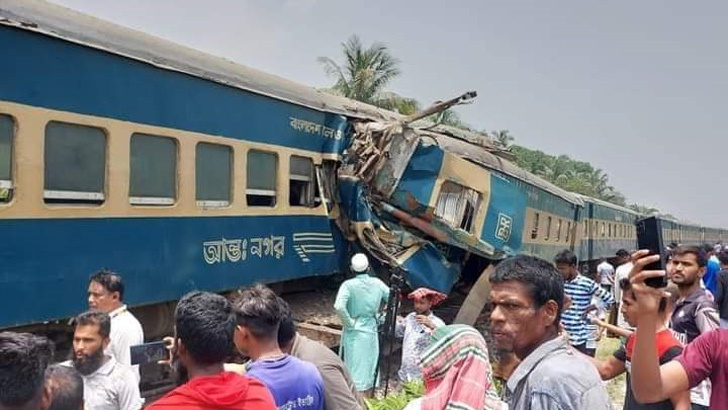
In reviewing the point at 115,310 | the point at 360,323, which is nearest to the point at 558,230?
the point at 360,323

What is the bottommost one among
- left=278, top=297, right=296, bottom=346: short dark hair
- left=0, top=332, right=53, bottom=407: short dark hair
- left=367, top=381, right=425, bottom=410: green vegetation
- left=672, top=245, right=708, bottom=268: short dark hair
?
left=367, top=381, right=425, bottom=410: green vegetation

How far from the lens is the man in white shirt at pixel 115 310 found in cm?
352

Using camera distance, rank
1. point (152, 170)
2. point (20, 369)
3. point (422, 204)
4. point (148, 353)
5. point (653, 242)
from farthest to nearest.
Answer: point (422, 204) → point (152, 170) → point (148, 353) → point (653, 242) → point (20, 369)

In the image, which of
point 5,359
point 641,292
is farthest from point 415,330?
point 5,359

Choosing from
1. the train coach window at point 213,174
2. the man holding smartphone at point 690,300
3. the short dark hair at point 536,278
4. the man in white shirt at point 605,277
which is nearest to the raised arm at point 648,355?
the short dark hair at point 536,278

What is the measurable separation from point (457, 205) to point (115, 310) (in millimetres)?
5614

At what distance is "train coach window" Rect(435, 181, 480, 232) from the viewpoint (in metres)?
8.44

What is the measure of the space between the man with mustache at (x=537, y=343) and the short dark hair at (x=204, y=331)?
883 millimetres

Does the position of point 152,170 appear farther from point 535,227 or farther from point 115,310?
point 535,227

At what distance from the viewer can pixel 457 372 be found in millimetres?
2508

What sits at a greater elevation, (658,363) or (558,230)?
(658,363)

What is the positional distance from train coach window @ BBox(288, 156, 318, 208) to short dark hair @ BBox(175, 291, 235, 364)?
5.12 metres

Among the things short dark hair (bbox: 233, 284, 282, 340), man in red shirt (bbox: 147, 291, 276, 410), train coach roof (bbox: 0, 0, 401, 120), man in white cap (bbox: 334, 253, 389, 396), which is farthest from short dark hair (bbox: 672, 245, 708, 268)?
train coach roof (bbox: 0, 0, 401, 120)

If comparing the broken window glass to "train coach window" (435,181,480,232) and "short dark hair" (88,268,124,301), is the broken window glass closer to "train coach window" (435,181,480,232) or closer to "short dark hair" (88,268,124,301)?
"train coach window" (435,181,480,232)
